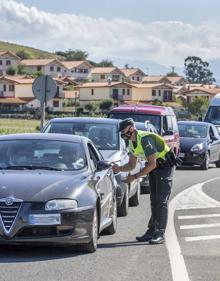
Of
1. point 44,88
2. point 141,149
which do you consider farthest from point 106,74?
point 141,149

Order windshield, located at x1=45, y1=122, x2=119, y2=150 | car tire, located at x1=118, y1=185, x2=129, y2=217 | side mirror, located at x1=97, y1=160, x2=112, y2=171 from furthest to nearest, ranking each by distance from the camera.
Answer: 1. windshield, located at x1=45, y1=122, x2=119, y2=150
2. car tire, located at x1=118, y1=185, x2=129, y2=217
3. side mirror, located at x1=97, y1=160, x2=112, y2=171

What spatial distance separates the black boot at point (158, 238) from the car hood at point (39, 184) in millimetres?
1340

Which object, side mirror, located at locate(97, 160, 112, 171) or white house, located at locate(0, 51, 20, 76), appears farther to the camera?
white house, located at locate(0, 51, 20, 76)

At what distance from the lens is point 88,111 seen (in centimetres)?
11331

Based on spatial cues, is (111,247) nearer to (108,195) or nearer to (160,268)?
(108,195)

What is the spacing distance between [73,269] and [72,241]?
27.7 inches

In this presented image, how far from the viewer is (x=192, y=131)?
26859 millimetres

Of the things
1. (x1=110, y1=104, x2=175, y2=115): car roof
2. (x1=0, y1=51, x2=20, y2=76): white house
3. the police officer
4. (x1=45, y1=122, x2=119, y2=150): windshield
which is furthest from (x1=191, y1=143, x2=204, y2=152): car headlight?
(x1=0, y1=51, x2=20, y2=76): white house

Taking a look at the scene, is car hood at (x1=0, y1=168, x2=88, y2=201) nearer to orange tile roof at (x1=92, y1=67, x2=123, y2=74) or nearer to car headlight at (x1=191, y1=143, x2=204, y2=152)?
car headlight at (x1=191, y1=143, x2=204, y2=152)

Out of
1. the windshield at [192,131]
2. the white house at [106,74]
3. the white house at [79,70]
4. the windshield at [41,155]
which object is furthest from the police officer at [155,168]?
the white house at [79,70]

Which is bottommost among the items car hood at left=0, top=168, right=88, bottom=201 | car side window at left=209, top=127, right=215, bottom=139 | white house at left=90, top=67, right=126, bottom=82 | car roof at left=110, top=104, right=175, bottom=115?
white house at left=90, top=67, right=126, bottom=82

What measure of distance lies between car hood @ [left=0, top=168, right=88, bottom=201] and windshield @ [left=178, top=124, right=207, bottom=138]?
1764 centimetres

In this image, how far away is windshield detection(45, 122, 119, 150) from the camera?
45.4 ft

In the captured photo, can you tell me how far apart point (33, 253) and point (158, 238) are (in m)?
1.80
